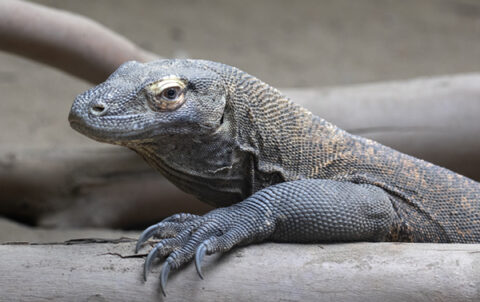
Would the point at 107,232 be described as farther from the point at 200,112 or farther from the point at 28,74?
the point at 28,74

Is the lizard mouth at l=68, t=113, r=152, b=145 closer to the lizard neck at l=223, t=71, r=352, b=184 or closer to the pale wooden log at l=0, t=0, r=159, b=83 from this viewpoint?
the lizard neck at l=223, t=71, r=352, b=184

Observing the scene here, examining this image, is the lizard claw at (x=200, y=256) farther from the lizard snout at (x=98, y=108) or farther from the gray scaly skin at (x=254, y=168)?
the lizard snout at (x=98, y=108)

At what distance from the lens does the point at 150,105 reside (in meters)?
2.91

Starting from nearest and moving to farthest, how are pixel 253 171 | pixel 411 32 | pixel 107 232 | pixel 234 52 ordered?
pixel 253 171 → pixel 107 232 → pixel 234 52 → pixel 411 32

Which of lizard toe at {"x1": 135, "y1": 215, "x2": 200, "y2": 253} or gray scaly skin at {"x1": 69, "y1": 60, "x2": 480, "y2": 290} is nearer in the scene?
gray scaly skin at {"x1": 69, "y1": 60, "x2": 480, "y2": 290}

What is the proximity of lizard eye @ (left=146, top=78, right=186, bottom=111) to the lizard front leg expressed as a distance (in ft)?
1.92

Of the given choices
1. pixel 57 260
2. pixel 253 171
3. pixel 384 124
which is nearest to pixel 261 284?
pixel 253 171

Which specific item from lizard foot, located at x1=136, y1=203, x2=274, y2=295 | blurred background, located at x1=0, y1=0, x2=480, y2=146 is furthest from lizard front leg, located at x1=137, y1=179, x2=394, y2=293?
blurred background, located at x1=0, y1=0, x2=480, y2=146

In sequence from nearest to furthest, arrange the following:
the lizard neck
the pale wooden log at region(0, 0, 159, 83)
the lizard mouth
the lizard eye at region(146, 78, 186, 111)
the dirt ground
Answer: the lizard mouth → the lizard eye at region(146, 78, 186, 111) → the lizard neck → the pale wooden log at region(0, 0, 159, 83) → the dirt ground

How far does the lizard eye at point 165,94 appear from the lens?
2904mm

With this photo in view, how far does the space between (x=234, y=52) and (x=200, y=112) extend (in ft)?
25.0

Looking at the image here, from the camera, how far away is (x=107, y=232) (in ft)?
20.6

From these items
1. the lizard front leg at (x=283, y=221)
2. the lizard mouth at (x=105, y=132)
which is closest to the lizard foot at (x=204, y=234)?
the lizard front leg at (x=283, y=221)

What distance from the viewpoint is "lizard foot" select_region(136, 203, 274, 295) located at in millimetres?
2748
